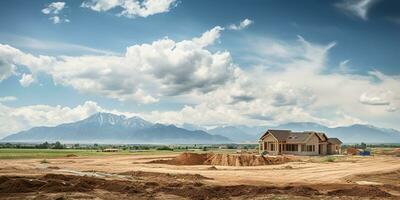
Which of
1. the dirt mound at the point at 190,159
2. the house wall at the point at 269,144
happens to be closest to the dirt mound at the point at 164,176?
the dirt mound at the point at 190,159

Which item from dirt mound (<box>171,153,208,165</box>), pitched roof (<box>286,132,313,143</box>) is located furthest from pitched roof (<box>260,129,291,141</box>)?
dirt mound (<box>171,153,208,165</box>)

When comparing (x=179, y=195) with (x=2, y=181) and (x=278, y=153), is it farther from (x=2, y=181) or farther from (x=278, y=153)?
(x=278, y=153)

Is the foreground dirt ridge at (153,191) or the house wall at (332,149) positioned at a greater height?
the house wall at (332,149)

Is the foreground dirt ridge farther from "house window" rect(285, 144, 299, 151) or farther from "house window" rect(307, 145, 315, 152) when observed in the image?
"house window" rect(285, 144, 299, 151)

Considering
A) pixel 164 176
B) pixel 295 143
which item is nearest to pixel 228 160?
pixel 295 143

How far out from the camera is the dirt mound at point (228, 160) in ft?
215

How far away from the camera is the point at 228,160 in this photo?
219 feet

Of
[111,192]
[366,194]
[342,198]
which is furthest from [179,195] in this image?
[366,194]

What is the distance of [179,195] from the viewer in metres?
29.1

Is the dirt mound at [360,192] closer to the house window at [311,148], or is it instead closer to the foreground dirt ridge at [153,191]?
the foreground dirt ridge at [153,191]

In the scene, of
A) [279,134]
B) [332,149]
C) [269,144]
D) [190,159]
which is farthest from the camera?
[332,149]

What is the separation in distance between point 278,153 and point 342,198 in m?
59.7

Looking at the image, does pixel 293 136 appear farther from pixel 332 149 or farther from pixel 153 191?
pixel 153 191

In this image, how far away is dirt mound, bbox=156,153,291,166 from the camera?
6547cm
